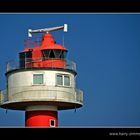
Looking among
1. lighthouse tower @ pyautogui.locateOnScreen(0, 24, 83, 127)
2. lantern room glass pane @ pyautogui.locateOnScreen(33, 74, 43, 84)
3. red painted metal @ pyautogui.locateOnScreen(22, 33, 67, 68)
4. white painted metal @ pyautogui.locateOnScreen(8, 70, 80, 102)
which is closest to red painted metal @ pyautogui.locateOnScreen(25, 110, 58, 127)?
lighthouse tower @ pyautogui.locateOnScreen(0, 24, 83, 127)

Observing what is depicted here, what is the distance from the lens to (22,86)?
4.66 m

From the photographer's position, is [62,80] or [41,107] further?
[62,80]

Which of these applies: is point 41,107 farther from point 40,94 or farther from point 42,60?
point 42,60

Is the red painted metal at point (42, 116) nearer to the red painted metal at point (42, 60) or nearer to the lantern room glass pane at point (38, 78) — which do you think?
the lantern room glass pane at point (38, 78)

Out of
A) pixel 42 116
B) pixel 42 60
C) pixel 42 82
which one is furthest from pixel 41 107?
pixel 42 60

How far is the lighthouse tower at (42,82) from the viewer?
177 inches

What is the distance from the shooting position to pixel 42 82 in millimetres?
4762

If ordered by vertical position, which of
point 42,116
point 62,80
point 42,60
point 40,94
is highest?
point 42,60

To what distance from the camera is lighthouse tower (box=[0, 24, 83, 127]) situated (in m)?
4.50

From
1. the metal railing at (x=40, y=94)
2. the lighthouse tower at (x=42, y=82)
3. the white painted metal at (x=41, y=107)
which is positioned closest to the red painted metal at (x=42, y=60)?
the lighthouse tower at (x=42, y=82)

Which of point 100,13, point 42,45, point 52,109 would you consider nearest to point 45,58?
point 42,45

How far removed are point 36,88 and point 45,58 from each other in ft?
1.29
